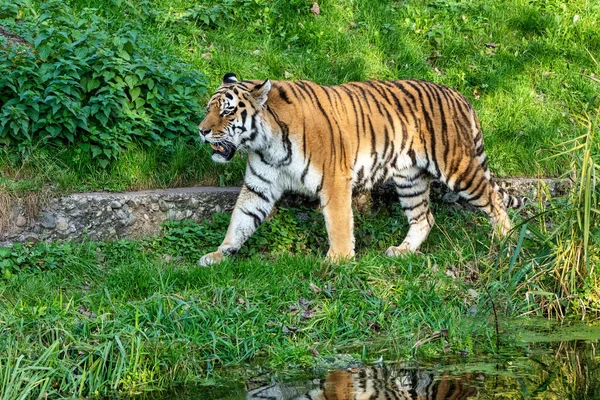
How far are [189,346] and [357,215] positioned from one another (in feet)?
10.2

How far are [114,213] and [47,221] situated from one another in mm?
531

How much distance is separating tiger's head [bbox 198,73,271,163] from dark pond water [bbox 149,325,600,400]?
235cm

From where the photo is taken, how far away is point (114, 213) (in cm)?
741

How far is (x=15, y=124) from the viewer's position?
7.45 metres

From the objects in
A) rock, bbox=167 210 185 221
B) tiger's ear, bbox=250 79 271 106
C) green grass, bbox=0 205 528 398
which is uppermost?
tiger's ear, bbox=250 79 271 106

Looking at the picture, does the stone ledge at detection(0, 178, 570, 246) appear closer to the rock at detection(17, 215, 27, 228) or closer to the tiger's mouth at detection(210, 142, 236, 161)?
the rock at detection(17, 215, 27, 228)

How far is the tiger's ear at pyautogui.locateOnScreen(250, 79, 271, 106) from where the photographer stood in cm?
702

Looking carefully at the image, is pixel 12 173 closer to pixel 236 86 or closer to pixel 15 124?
pixel 15 124

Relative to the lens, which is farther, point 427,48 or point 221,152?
point 427,48

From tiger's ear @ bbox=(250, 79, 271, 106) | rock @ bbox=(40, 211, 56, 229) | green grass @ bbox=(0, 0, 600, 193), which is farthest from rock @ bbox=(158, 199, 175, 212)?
tiger's ear @ bbox=(250, 79, 271, 106)

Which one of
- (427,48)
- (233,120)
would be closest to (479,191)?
(233,120)

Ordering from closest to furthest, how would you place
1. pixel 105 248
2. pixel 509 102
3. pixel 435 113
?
pixel 105 248 < pixel 435 113 < pixel 509 102

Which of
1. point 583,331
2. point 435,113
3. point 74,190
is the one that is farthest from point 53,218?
point 583,331

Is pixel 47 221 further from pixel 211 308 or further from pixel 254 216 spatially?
pixel 211 308
